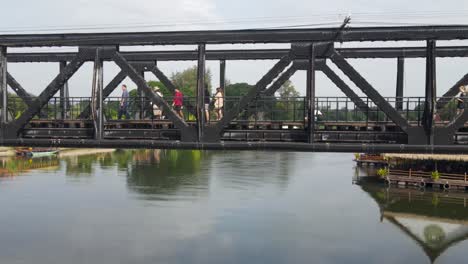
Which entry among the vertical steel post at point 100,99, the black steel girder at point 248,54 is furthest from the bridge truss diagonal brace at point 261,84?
the black steel girder at point 248,54

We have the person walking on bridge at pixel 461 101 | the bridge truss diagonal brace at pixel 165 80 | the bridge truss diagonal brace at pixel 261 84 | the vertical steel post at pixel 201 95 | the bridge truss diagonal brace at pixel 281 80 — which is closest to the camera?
the bridge truss diagonal brace at pixel 261 84

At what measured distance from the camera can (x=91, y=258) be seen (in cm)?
2647

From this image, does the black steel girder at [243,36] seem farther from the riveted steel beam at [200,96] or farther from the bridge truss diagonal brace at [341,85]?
the bridge truss diagonal brace at [341,85]

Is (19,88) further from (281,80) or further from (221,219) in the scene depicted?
(221,219)

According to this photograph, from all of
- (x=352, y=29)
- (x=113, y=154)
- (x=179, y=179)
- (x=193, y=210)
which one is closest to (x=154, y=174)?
(x=179, y=179)

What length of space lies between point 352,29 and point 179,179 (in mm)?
45500

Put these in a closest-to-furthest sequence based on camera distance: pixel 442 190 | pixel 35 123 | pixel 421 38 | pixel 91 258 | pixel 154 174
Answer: pixel 421 38 < pixel 35 123 < pixel 91 258 < pixel 442 190 < pixel 154 174

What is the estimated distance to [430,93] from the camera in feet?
35.1

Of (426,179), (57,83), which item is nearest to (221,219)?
(57,83)

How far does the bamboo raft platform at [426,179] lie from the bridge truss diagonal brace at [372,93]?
4069 cm

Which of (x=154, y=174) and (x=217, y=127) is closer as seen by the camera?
(x=217, y=127)

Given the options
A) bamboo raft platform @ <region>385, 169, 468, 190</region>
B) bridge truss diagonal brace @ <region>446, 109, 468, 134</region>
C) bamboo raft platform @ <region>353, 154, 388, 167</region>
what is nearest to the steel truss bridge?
bridge truss diagonal brace @ <region>446, 109, 468, 134</region>

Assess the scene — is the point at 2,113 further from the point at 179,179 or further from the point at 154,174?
the point at 154,174

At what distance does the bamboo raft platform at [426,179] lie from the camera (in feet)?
153
